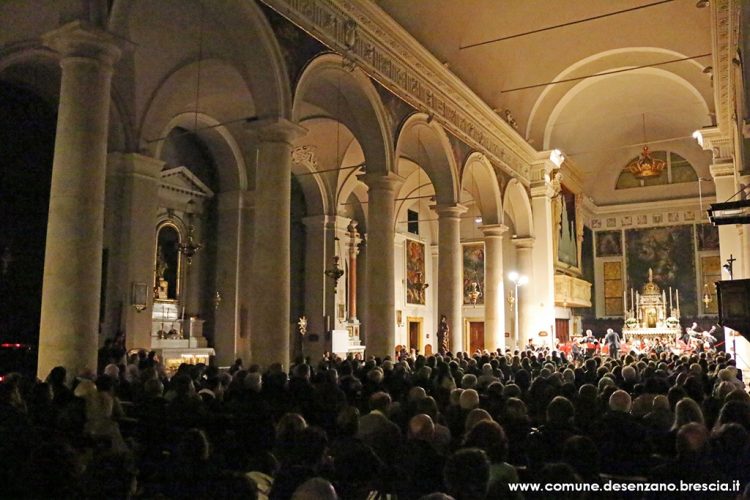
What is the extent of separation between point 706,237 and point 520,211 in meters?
12.1

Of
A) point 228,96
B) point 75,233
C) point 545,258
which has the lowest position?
point 75,233

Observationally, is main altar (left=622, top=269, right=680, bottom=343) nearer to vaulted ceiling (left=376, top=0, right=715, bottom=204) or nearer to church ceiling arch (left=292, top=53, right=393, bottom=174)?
vaulted ceiling (left=376, top=0, right=715, bottom=204)

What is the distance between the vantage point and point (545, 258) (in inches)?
931

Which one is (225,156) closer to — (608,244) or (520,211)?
(520,211)

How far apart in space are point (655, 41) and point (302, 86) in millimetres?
12708

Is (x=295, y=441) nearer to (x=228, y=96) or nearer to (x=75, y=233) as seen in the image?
(x=75, y=233)

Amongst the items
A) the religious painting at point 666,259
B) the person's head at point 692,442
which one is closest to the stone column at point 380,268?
the person's head at point 692,442

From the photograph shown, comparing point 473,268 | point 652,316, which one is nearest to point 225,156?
point 473,268

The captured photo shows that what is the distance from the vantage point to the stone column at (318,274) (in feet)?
66.3

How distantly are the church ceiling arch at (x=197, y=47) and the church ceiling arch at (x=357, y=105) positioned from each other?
1.73 m

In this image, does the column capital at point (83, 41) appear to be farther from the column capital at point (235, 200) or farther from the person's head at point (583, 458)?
the column capital at point (235, 200)

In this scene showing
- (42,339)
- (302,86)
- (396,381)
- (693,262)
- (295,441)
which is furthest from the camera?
(693,262)

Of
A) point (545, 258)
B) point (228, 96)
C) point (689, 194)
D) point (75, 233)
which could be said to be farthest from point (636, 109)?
point (75, 233)

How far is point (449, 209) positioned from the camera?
17203 millimetres
